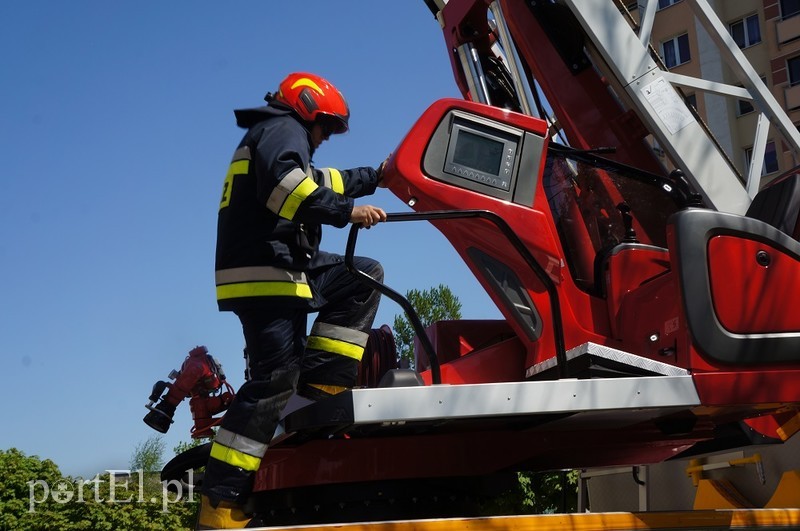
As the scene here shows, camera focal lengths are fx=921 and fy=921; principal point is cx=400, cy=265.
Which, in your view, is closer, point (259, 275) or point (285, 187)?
point (285, 187)

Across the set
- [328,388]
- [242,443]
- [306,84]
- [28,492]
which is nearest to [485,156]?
[306,84]

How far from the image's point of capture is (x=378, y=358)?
456 centimetres

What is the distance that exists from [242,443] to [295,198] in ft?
3.11

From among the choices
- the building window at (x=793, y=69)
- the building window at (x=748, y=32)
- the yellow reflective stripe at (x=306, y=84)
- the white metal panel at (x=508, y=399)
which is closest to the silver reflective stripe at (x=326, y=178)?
the yellow reflective stripe at (x=306, y=84)

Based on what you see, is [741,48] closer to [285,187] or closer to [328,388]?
[328,388]

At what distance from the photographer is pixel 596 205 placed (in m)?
4.43

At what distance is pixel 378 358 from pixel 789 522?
208 centimetres

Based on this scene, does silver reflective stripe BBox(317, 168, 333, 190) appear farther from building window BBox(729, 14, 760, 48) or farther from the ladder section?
building window BBox(729, 14, 760, 48)

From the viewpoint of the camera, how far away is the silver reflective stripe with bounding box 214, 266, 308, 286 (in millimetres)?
3652

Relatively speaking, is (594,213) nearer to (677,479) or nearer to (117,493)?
(677,479)

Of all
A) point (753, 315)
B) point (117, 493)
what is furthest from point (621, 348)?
point (117, 493)

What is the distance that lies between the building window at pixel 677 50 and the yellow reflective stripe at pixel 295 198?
3099 cm

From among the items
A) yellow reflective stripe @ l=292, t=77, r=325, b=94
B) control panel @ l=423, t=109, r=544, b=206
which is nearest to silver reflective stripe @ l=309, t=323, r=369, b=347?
control panel @ l=423, t=109, r=544, b=206

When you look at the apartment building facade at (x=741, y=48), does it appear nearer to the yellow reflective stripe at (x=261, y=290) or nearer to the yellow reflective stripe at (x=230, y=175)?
the yellow reflective stripe at (x=230, y=175)
